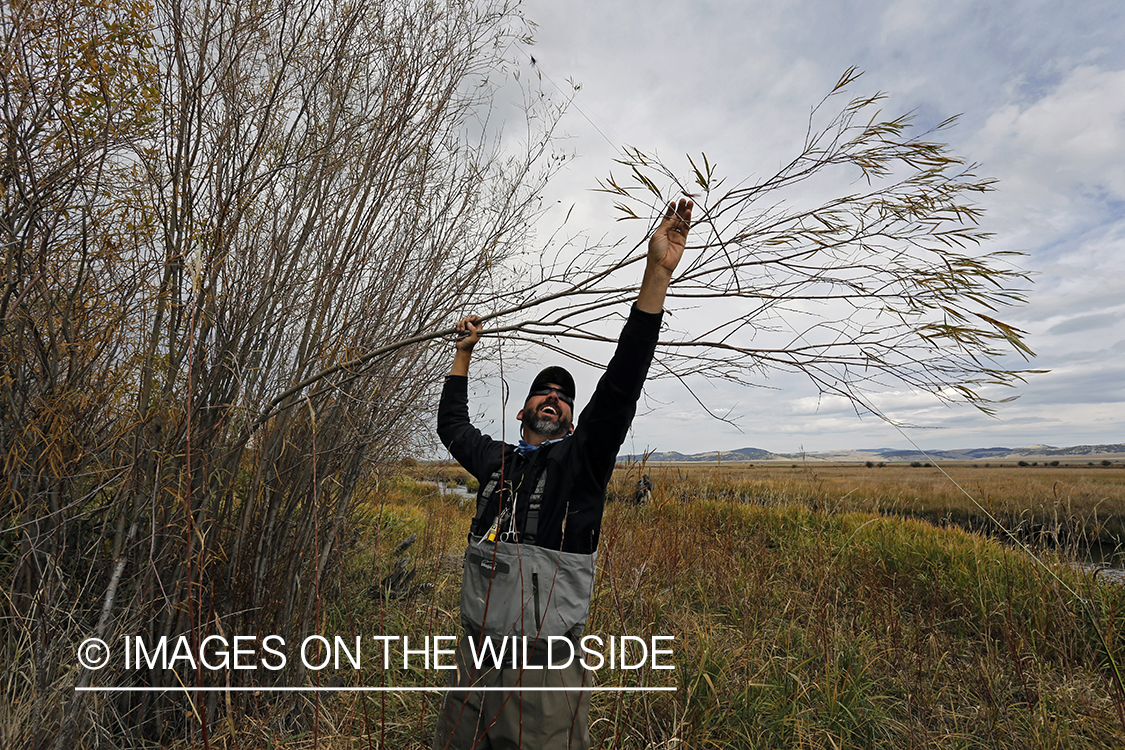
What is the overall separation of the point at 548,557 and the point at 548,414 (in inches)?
29.4

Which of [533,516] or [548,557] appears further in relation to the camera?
[533,516]

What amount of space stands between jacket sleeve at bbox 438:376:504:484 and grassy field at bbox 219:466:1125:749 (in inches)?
15.9

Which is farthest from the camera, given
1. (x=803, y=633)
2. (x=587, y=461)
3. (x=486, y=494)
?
(x=803, y=633)

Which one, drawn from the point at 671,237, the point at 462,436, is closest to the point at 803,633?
the point at 462,436

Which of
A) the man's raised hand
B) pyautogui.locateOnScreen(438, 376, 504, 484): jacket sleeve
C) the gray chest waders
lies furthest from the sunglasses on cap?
the man's raised hand

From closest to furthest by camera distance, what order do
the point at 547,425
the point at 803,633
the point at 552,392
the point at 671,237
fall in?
the point at 671,237
the point at 547,425
the point at 552,392
the point at 803,633

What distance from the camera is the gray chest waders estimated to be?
1.73 metres

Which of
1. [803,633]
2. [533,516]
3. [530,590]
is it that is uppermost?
[533,516]

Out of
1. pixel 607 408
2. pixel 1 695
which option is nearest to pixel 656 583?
pixel 607 408

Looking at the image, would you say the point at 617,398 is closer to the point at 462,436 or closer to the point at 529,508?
the point at 529,508

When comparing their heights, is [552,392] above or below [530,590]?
above

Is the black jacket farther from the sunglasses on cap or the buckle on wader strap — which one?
the sunglasses on cap

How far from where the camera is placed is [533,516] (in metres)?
1.92

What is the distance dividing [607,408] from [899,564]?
5.17 meters
